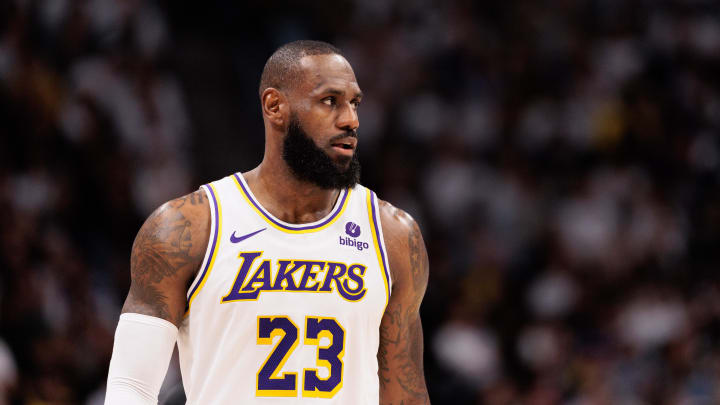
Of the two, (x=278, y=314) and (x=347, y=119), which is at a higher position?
(x=347, y=119)

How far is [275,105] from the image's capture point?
4133mm

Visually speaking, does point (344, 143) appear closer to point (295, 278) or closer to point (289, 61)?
point (289, 61)

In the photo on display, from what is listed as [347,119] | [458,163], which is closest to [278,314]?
[347,119]

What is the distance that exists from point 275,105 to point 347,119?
35cm

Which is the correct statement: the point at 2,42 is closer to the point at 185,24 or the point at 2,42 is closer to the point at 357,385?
the point at 185,24

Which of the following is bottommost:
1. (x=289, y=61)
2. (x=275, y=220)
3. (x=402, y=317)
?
(x=402, y=317)

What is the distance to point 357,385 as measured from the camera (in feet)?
13.0

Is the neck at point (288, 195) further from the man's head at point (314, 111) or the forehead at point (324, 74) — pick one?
the forehead at point (324, 74)

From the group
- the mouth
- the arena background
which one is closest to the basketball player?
the mouth

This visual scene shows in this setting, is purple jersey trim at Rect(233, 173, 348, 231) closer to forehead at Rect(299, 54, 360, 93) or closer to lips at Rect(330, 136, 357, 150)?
lips at Rect(330, 136, 357, 150)

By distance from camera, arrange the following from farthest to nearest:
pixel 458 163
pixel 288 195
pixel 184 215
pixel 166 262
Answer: pixel 458 163 → pixel 288 195 → pixel 184 215 → pixel 166 262

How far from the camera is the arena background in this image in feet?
27.5

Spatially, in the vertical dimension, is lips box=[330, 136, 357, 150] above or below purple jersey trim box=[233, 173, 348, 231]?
above

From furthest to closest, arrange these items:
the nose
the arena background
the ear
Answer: the arena background < the ear < the nose
